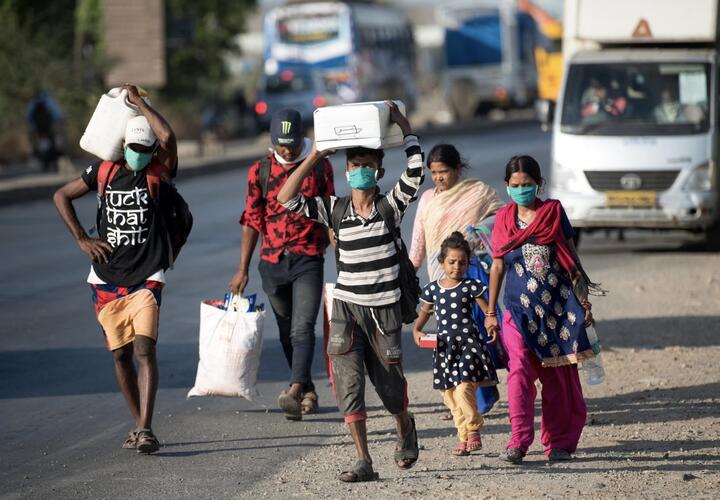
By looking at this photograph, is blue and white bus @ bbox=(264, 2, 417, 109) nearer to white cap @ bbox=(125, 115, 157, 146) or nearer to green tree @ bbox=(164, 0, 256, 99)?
green tree @ bbox=(164, 0, 256, 99)

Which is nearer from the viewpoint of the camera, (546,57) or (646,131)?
(646,131)

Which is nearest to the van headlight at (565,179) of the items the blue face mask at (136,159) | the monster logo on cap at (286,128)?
the monster logo on cap at (286,128)

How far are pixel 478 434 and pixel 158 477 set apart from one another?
154 cm

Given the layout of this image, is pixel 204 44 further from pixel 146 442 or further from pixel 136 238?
pixel 146 442

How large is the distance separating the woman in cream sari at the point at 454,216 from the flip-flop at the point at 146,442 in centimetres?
167

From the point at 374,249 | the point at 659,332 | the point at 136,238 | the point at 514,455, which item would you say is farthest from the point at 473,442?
the point at 659,332

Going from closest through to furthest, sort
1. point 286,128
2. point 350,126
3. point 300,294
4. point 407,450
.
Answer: point 350,126
point 407,450
point 286,128
point 300,294

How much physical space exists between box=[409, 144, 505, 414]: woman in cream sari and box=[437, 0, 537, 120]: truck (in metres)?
46.8

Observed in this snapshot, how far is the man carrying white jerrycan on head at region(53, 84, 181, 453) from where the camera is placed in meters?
7.23

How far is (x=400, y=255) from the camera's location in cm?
661

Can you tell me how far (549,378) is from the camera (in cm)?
698

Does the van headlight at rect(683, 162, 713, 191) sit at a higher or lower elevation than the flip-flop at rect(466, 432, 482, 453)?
higher

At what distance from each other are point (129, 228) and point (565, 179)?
9346mm

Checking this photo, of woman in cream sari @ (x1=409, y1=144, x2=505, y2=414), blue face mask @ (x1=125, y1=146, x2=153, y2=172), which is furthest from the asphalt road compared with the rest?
blue face mask @ (x1=125, y1=146, x2=153, y2=172)
